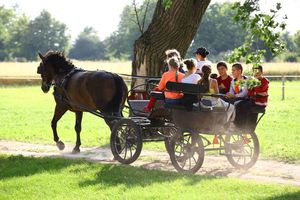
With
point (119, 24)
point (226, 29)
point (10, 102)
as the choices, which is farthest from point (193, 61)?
point (119, 24)

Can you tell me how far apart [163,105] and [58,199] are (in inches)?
116

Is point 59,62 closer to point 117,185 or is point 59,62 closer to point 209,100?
point 209,100

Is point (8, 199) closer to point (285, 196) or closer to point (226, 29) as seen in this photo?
point (285, 196)

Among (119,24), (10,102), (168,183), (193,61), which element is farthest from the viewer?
(119,24)

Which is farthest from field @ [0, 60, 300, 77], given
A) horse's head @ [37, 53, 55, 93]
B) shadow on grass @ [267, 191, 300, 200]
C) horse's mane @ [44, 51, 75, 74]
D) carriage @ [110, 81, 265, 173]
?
shadow on grass @ [267, 191, 300, 200]

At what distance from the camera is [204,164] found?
11359mm

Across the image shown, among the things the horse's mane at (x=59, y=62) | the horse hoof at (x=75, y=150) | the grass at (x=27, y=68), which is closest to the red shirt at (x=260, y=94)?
the horse hoof at (x=75, y=150)

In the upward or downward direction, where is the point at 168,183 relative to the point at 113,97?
downward

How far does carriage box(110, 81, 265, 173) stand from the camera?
390 inches

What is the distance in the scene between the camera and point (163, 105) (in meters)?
10.7

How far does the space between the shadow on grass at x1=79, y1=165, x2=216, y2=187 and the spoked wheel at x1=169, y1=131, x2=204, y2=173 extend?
1.07 ft

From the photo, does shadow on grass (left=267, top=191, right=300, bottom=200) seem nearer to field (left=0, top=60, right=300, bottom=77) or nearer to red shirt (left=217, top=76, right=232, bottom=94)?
red shirt (left=217, top=76, right=232, bottom=94)

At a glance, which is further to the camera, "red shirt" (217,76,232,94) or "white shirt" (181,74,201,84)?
"red shirt" (217,76,232,94)

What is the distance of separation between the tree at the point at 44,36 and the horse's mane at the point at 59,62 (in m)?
90.0
